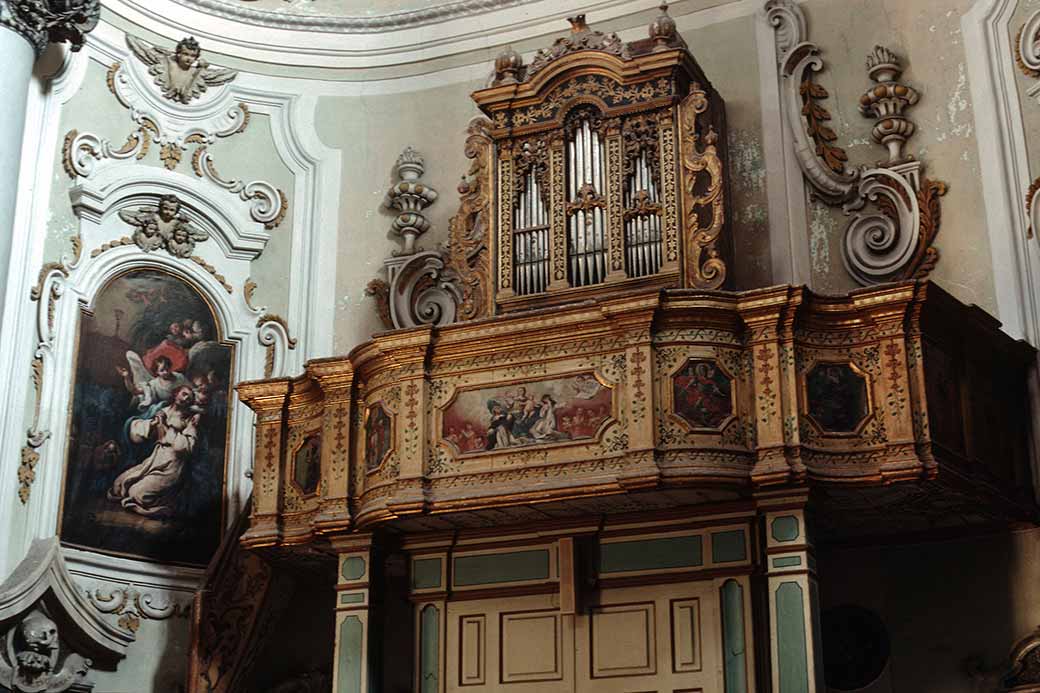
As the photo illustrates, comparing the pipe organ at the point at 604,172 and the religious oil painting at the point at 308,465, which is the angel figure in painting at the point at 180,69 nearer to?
the pipe organ at the point at 604,172

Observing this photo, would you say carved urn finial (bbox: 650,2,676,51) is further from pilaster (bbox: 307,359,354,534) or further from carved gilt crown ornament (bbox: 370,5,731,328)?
pilaster (bbox: 307,359,354,534)

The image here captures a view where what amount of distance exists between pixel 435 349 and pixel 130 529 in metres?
3.83

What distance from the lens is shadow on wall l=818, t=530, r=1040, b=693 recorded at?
37.0 ft

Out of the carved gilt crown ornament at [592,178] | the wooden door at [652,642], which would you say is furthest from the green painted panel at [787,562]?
the carved gilt crown ornament at [592,178]

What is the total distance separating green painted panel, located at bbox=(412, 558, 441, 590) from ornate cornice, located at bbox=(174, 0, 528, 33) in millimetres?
6382

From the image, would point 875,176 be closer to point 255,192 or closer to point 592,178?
point 592,178

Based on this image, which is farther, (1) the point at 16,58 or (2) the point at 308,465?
(1) the point at 16,58

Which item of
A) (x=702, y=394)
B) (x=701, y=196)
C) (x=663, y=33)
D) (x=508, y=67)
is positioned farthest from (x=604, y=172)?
(x=702, y=394)

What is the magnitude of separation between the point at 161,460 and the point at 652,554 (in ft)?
16.5

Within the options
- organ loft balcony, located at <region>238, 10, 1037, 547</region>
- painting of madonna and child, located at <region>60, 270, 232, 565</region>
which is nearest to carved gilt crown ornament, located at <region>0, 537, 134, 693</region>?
painting of madonna and child, located at <region>60, 270, 232, 565</region>

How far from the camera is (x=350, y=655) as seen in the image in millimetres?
11633

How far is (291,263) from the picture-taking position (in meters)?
14.8

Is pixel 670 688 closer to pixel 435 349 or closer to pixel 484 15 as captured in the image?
pixel 435 349

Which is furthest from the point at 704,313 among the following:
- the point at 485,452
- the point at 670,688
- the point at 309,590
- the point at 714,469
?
the point at 309,590
